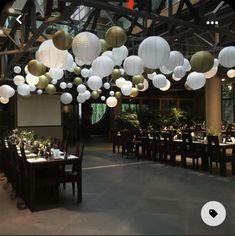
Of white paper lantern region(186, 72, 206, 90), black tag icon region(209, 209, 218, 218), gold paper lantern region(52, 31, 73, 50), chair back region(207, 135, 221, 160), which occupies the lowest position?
black tag icon region(209, 209, 218, 218)

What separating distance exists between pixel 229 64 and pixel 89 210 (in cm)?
316

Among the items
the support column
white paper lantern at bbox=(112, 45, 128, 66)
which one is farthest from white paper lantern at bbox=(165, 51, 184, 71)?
the support column

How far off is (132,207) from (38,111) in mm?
11862

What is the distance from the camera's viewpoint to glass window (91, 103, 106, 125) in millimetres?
21742

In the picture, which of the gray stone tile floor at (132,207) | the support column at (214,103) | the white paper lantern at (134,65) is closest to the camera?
the gray stone tile floor at (132,207)

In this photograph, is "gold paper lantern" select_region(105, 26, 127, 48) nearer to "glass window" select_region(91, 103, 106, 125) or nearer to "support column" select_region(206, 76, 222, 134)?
"support column" select_region(206, 76, 222, 134)

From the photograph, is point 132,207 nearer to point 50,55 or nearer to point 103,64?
point 103,64

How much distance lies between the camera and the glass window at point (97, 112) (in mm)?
21742

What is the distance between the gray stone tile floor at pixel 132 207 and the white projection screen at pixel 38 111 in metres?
8.27

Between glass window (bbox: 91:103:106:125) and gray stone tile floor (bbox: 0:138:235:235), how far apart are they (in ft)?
44.1

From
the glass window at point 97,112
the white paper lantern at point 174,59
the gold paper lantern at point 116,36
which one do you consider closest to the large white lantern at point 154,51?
the gold paper lantern at point 116,36

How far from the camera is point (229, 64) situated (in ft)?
16.1

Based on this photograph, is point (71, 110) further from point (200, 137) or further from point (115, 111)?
point (200, 137)

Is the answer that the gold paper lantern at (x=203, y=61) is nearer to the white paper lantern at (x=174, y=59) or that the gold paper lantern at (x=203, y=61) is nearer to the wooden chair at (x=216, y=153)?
the white paper lantern at (x=174, y=59)
